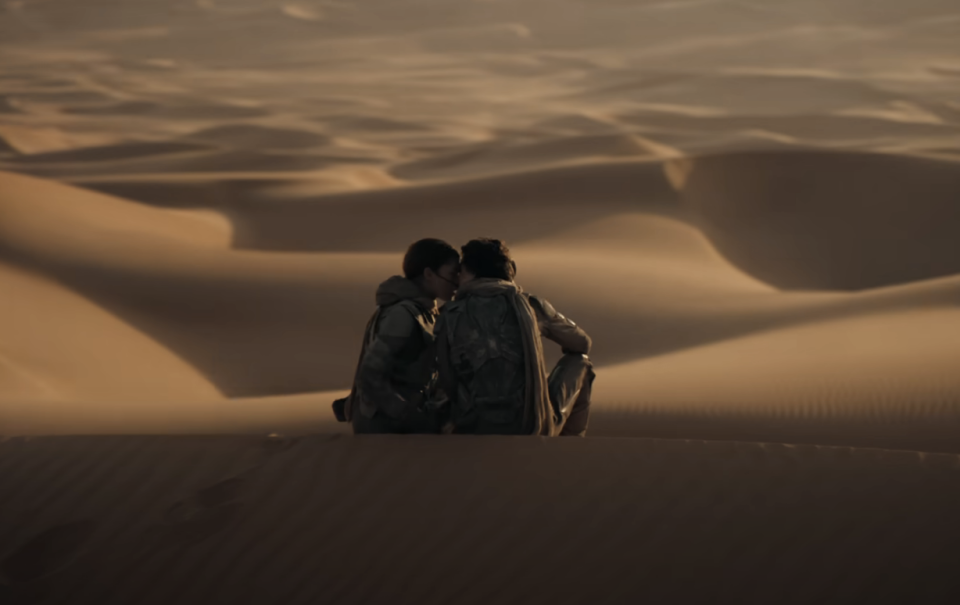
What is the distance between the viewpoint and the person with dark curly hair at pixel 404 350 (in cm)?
492

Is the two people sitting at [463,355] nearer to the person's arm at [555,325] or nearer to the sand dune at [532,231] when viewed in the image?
the person's arm at [555,325]

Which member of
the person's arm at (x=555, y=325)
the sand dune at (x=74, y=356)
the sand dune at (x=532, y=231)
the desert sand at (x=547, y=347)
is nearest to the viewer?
the desert sand at (x=547, y=347)

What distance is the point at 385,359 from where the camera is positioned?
489cm

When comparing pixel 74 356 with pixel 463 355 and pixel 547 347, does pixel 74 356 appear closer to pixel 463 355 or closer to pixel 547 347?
pixel 547 347

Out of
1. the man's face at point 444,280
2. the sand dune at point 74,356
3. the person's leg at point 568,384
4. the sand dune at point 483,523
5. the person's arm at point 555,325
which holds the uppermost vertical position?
the man's face at point 444,280

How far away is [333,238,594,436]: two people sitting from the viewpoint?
16.1 ft

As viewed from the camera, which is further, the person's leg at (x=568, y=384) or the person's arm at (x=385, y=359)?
the person's leg at (x=568, y=384)

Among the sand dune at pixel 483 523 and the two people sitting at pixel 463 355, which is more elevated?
the two people sitting at pixel 463 355

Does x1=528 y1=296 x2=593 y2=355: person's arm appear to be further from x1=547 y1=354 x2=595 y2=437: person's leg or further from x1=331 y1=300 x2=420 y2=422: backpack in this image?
x1=331 y1=300 x2=420 y2=422: backpack

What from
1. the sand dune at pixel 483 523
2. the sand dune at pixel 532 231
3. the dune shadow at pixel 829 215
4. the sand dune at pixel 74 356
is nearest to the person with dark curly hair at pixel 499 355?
the sand dune at pixel 483 523

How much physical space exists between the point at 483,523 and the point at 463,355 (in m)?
0.69

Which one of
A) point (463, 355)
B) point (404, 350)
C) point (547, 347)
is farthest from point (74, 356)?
point (463, 355)

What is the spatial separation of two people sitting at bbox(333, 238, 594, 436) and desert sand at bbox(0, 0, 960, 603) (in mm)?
147

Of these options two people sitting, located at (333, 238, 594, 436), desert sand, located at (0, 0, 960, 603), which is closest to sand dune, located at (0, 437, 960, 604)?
desert sand, located at (0, 0, 960, 603)
